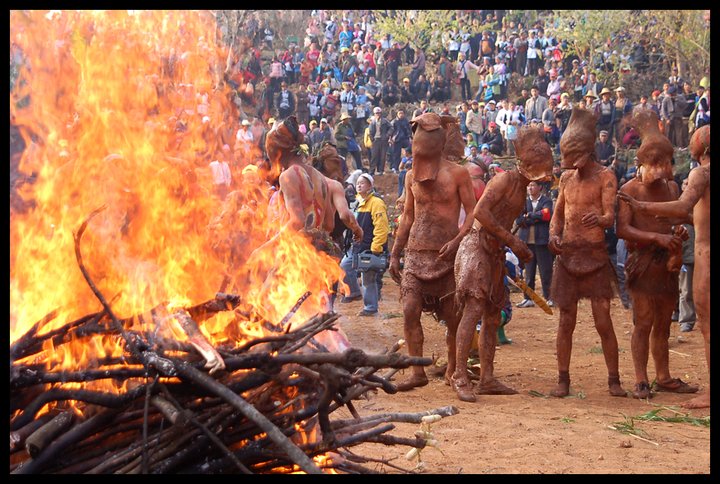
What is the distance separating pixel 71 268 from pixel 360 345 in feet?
20.6

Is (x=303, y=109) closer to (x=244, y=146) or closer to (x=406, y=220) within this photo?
(x=244, y=146)

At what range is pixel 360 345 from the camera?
1134cm

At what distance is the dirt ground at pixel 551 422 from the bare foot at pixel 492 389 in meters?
0.10

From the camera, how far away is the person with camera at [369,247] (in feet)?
45.9

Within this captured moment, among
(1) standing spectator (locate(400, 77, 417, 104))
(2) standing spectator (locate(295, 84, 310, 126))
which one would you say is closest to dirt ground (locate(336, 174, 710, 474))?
(2) standing spectator (locate(295, 84, 310, 126))

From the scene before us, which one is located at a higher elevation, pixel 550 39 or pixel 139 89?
pixel 550 39

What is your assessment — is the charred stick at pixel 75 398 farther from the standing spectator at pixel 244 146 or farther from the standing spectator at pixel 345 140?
the standing spectator at pixel 345 140

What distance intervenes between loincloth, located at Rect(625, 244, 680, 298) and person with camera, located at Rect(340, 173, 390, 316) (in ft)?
19.1

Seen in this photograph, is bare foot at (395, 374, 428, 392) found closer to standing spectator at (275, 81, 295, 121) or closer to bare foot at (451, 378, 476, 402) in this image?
bare foot at (451, 378, 476, 402)

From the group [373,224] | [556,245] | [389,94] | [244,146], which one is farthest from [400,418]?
[389,94]

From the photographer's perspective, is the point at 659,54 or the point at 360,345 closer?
the point at 360,345
